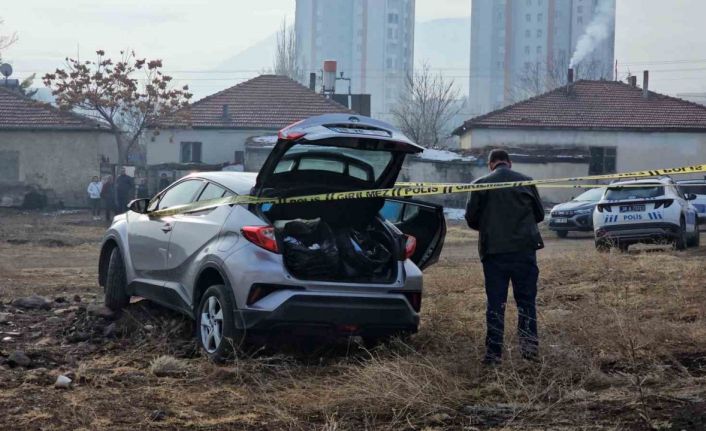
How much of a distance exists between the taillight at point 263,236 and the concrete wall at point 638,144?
39595 millimetres

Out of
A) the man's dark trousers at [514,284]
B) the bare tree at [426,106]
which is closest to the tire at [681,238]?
the man's dark trousers at [514,284]

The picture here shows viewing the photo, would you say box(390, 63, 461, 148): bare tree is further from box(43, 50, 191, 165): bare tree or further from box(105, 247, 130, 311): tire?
box(105, 247, 130, 311): tire

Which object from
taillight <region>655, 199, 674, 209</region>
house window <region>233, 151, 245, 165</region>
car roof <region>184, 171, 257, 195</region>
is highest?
house window <region>233, 151, 245, 165</region>

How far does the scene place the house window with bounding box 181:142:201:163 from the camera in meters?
46.5

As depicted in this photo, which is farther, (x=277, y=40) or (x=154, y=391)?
(x=277, y=40)

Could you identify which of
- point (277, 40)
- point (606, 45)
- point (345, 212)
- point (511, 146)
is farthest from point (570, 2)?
point (345, 212)

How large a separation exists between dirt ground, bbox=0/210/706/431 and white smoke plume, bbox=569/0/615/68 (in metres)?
80.3

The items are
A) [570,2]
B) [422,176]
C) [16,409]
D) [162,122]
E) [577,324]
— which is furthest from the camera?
[570,2]

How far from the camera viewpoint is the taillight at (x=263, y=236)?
7.86 m

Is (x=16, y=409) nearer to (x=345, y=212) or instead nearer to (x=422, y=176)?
(x=345, y=212)

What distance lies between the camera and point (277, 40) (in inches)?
3524

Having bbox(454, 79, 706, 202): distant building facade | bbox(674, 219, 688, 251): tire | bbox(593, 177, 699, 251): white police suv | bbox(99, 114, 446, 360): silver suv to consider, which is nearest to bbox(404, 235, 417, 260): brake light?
bbox(99, 114, 446, 360): silver suv

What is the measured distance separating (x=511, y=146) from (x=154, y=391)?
41.1m

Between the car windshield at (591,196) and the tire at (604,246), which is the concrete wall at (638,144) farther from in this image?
the tire at (604,246)
